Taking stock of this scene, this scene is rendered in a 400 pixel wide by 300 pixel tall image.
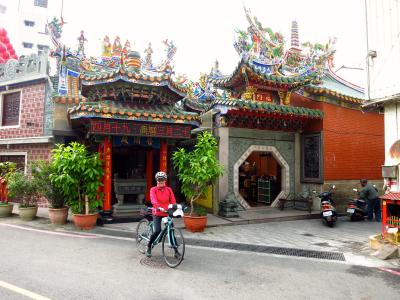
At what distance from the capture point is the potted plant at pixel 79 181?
8469 mm

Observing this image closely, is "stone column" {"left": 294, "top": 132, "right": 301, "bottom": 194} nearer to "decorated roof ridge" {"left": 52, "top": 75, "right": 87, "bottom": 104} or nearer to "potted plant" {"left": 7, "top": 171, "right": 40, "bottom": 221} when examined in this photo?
"decorated roof ridge" {"left": 52, "top": 75, "right": 87, "bottom": 104}

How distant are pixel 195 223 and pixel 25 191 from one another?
19.0 ft

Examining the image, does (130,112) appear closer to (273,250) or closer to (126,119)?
(126,119)

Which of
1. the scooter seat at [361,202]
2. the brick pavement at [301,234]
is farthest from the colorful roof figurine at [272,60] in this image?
the brick pavement at [301,234]

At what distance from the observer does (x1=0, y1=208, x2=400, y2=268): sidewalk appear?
23.5ft

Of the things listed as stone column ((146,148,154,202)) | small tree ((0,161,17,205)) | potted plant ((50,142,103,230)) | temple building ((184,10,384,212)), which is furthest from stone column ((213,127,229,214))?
small tree ((0,161,17,205))

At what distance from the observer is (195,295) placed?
4.28m

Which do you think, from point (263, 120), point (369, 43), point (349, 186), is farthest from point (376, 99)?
point (349, 186)

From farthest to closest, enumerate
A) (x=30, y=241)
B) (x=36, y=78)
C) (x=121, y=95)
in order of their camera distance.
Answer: (x=36, y=78) < (x=121, y=95) < (x=30, y=241)

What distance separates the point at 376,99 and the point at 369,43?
1610 mm

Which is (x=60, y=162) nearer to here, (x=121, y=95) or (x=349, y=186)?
(x=121, y=95)

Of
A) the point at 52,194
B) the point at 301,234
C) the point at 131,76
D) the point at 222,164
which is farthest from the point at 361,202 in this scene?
the point at 52,194

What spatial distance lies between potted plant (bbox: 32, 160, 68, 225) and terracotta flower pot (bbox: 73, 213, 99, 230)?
32.2 inches

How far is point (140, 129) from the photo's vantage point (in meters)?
9.40
